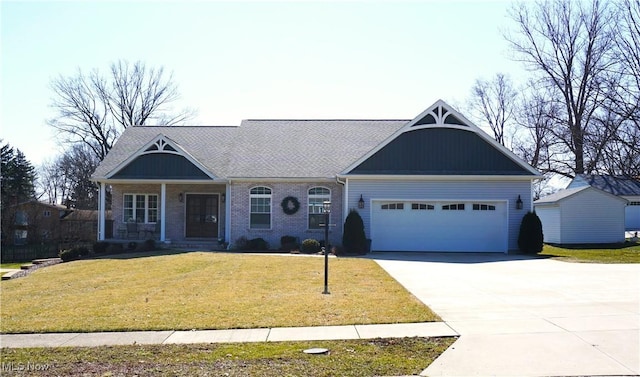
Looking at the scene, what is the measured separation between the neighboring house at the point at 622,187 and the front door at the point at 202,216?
2261 centimetres

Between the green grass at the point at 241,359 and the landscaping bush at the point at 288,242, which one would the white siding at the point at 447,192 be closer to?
the landscaping bush at the point at 288,242

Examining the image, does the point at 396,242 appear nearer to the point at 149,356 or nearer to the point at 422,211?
the point at 422,211

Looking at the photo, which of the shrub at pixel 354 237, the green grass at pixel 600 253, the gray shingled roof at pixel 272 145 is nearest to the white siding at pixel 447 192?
the shrub at pixel 354 237

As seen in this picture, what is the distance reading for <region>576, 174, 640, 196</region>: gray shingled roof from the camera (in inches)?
1365

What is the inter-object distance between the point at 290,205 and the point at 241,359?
1755 cm

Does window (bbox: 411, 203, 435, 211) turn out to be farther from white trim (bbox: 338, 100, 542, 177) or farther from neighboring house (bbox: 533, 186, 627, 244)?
neighboring house (bbox: 533, 186, 627, 244)

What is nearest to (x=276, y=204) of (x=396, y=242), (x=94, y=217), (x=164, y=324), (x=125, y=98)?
(x=396, y=242)

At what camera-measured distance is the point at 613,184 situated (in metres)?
35.8

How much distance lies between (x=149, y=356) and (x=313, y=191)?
57.9 feet

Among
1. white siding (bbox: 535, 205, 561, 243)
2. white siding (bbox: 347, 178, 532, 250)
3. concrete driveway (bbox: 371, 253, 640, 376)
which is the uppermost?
white siding (bbox: 347, 178, 532, 250)

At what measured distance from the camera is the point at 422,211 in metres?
22.6

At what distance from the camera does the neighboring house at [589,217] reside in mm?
28750

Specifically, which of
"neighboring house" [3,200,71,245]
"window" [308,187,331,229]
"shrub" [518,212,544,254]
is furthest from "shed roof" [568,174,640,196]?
"neighboring house" [3,200,71,245]

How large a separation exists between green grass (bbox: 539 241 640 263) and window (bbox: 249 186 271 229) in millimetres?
11711
